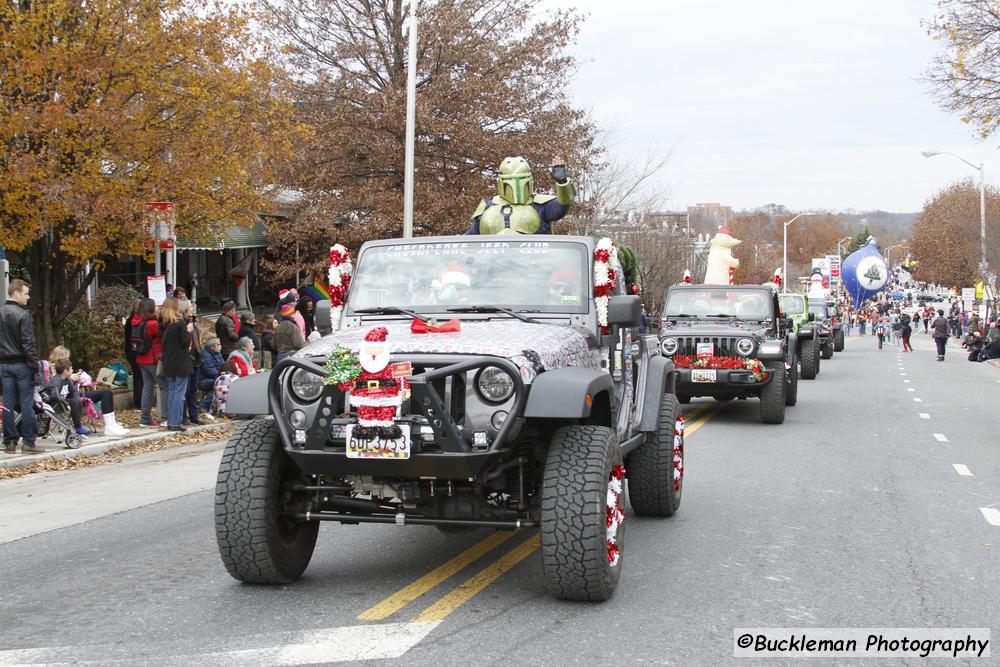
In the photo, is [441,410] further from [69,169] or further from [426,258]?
[69,169]

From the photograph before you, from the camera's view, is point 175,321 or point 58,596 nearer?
point 58,596

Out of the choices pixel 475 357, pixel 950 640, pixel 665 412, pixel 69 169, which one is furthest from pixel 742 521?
pixel 69 169

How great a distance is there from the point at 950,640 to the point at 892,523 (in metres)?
2.95

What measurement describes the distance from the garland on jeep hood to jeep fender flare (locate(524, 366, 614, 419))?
905 cm

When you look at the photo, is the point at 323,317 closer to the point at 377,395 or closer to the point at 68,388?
the point at 377,395

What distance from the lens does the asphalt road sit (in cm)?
491

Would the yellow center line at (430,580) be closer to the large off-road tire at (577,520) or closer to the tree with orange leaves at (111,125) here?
the large off-road tire at (577,520)

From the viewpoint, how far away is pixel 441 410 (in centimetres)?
516

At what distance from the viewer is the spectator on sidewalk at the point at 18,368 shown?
11.2 m

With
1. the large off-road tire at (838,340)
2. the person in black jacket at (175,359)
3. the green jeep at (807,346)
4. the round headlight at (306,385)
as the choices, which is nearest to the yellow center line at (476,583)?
the round headlight at (306,385)

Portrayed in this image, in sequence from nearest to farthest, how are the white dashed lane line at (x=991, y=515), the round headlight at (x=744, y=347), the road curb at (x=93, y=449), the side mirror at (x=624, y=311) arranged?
the side mirror at (x=624, y=311), the white dashed lane line at (x=991, y=515), the road curb at (x=93, y=449), the round headlight at (x=744, y=347)

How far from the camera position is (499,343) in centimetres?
561

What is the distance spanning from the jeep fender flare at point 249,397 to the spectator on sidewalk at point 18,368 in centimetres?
637

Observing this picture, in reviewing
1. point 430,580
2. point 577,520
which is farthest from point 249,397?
point 577,520
